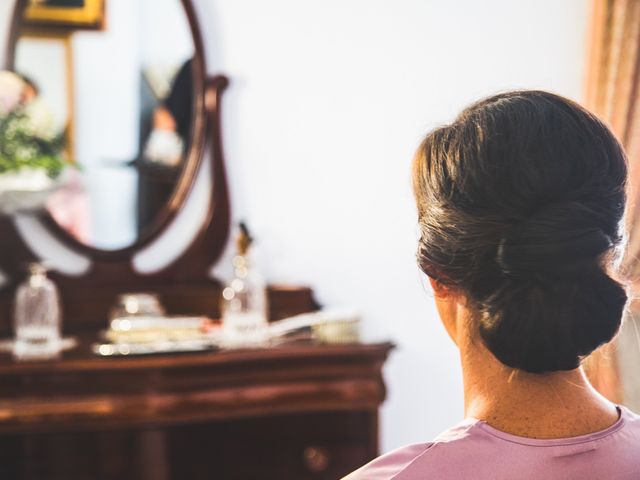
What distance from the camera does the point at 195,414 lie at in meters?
1.95

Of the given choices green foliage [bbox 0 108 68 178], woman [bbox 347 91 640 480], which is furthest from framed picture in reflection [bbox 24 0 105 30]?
woman [bbox 347 91 640 480]

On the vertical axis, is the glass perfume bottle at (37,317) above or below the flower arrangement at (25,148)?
below

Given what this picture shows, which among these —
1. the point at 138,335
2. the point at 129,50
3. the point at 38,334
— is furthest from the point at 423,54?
the point at 38,334

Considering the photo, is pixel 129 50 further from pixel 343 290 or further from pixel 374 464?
pixel 374 464

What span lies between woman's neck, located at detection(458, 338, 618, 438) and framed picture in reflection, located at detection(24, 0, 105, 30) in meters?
1.81

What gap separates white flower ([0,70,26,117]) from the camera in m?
2.33

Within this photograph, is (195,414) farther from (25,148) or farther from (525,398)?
(525,398)

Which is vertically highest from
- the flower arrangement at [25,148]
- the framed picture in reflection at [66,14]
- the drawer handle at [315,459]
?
the framed picture in reflection at [66,14]

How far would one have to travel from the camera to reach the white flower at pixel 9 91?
7.63 feet

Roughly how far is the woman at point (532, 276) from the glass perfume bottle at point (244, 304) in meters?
1.24

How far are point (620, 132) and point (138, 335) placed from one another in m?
1.53

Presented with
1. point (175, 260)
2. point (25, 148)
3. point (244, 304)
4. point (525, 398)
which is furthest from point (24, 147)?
point (525, 398)

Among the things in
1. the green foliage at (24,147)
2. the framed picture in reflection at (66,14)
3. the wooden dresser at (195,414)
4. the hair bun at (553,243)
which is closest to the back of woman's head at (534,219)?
the hair bun at (553,243)

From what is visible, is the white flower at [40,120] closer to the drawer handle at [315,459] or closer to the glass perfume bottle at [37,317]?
the glass perfume bottle at [37,317]
